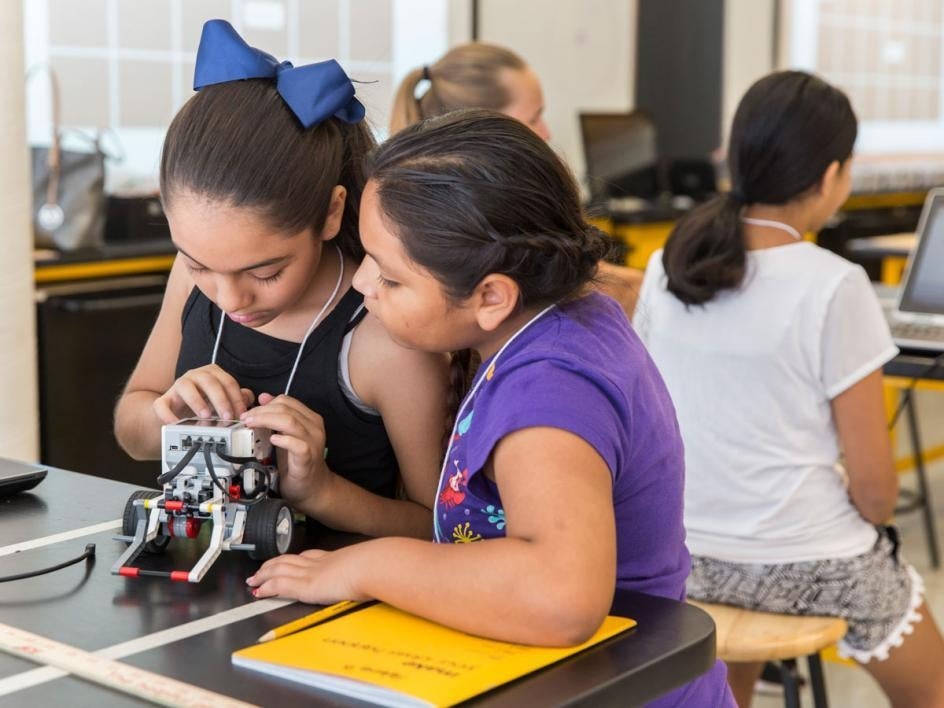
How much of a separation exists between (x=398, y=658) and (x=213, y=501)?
291 millimetres

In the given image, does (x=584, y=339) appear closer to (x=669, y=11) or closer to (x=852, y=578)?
(x=852, y=578)

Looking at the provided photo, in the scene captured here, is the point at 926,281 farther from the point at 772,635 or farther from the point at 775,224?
the point at 772,635

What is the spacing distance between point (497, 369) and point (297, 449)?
0.21 m

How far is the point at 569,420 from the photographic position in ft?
3.24

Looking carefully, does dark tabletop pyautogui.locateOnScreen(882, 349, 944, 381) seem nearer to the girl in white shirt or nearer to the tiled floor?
the girl in white shirt

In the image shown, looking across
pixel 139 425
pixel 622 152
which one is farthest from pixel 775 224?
pixel 622 152

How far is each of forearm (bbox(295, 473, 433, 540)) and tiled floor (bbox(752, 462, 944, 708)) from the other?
1601 mm

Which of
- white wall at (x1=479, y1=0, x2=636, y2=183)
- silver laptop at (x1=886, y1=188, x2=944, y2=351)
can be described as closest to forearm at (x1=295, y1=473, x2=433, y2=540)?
silver laptop at (x1=886, y1=188, x2=944, y2=351)

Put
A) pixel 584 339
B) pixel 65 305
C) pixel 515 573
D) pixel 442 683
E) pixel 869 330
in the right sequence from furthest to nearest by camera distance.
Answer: pixel 65 305 < pixel 869 330 < pixel 584 339 < pixel 515 573 < pixel 442 683

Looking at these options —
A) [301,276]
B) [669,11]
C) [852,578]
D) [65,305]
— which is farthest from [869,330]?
[669,11]

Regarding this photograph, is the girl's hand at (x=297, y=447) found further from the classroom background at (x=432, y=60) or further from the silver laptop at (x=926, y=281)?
the silver laptop at (x=926, y=281)

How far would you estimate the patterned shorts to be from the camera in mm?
1924

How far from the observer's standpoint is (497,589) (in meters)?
0.95

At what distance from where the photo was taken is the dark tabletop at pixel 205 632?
844 mm
